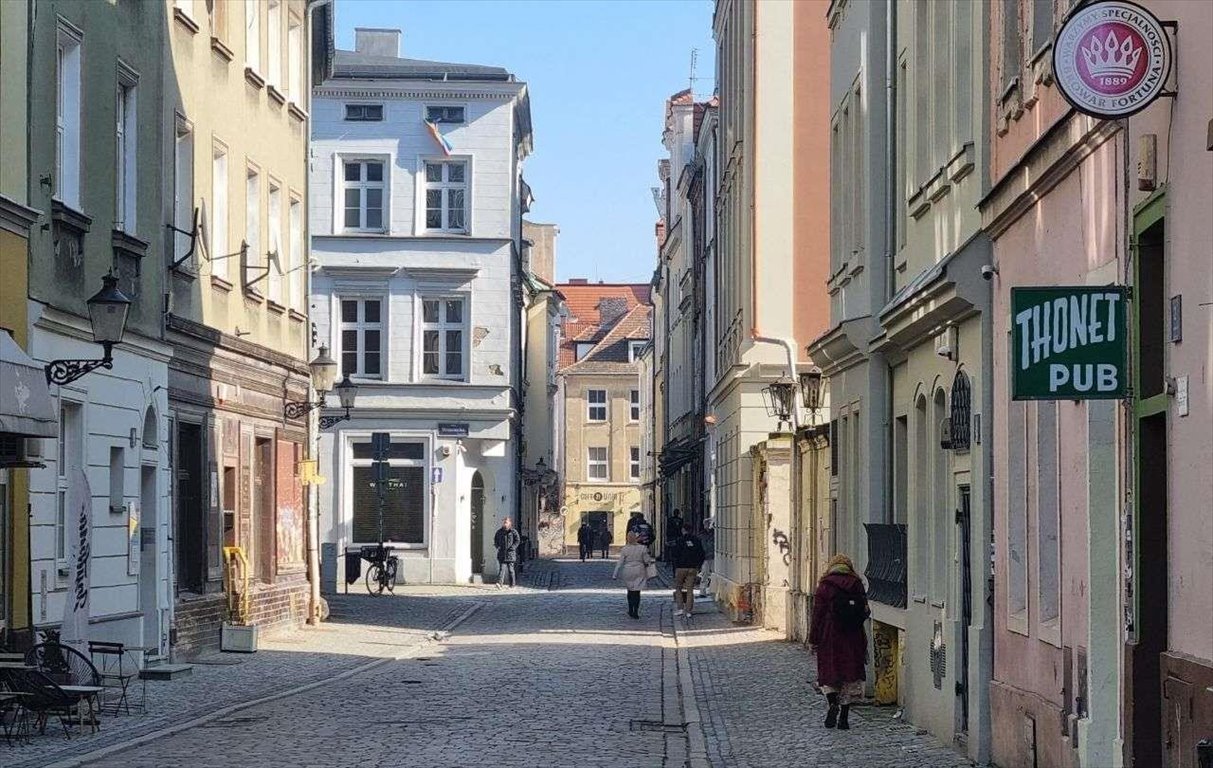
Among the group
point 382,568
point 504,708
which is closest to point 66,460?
point 504,708

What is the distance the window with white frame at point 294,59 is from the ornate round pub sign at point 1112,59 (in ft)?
83.5

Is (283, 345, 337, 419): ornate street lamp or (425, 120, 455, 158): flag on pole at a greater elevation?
(425, 120, 455, 158): flag on pole

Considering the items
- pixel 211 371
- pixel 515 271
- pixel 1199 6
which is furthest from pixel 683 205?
pixel 1199 6

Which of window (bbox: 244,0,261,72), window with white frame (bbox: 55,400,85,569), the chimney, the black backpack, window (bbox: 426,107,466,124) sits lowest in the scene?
the black backpack

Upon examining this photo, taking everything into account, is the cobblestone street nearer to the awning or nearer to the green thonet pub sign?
the awning

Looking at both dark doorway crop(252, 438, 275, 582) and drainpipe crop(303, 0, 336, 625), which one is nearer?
dark doorway crop(252, 438, 275, 582)

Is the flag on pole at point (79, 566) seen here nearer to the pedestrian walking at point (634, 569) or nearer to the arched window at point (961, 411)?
the arched window at point (961, 411)

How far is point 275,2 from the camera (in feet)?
109

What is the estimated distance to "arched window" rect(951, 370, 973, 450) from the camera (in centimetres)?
1671

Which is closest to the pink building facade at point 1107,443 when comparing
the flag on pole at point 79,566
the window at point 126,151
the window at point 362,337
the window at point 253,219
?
the flag on pole at point 79,566

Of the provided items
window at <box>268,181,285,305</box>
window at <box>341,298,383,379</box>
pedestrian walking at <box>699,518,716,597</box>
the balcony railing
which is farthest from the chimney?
the balcony railing

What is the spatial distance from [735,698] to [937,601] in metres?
4.19

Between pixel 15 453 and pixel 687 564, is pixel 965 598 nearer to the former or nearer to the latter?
pixel 15 453

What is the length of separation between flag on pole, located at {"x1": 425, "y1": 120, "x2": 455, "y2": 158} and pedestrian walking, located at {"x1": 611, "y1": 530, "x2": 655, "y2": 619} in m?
18.0
